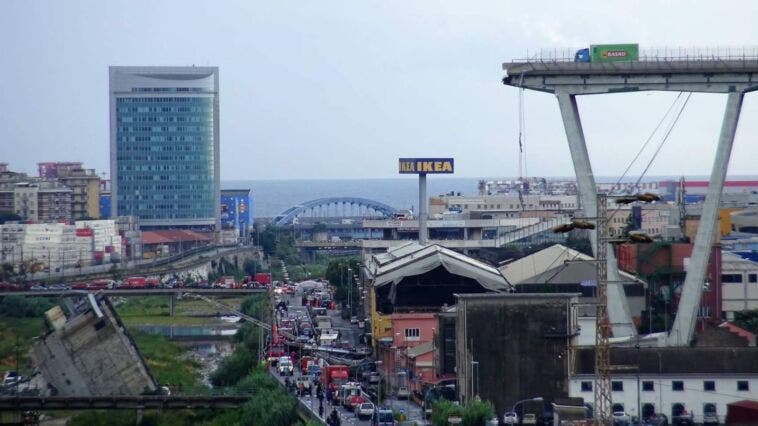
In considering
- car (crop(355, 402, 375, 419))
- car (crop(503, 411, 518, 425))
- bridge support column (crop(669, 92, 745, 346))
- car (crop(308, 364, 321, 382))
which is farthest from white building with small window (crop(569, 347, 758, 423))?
car (crop(308, 364, 321, 382))

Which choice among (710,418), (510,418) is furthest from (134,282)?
(710,418)

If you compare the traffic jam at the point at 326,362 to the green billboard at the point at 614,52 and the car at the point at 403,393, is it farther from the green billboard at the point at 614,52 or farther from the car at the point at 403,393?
the green billboard at the point at 614,52

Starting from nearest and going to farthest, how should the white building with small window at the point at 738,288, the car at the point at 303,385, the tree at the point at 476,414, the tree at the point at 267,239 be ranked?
the tree at the point at 476,414 → the car at the point at 303,385 → the white building with small window at the point at 738,288 → the tree at the point at 267,239

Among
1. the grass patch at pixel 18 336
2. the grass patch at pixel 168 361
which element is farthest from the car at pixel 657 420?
the grass patch at pixel 18 336

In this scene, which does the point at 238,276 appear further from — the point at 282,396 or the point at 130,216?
the point at 282,396

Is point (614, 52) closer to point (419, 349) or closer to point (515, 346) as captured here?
point (515, 346)

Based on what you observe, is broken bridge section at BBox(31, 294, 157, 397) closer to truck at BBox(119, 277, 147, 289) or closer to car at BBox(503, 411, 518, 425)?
car at BBox(503, 411, 518, 425)
